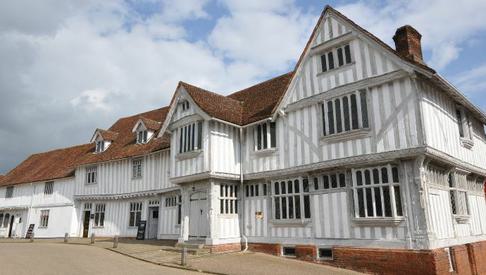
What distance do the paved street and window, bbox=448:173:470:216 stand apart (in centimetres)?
1017

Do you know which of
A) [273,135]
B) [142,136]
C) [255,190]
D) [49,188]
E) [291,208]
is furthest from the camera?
[49,188]

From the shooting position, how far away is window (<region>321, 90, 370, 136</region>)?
13766mm

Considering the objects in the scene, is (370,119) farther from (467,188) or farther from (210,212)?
(210,212)

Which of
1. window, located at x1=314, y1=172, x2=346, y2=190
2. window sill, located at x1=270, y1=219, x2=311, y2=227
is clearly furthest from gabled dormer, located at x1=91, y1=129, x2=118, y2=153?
window, located at x1=314, y1=172, x2=346, y2=190

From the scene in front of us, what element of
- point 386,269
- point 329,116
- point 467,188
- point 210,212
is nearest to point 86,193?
point 210,212

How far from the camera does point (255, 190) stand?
1762 cm

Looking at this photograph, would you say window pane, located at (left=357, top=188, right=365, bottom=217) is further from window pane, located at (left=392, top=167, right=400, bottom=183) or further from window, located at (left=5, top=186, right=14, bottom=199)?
window, located at (left=5, top=186, right=14, bottom=199)

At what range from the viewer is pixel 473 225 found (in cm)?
1448

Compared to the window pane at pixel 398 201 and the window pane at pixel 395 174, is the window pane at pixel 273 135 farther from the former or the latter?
the window pane at pixel 398 201

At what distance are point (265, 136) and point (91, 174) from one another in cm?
1746

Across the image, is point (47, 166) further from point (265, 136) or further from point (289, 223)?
point (289, 223)

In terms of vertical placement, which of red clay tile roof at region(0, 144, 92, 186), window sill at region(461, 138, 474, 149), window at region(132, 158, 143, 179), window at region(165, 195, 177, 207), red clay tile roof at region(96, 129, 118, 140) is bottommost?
window at region(165, 195, 177, 207)

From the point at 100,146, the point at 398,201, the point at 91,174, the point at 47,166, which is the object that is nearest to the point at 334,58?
the point at 398,201

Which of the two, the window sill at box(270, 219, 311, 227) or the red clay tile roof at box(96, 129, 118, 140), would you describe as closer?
the window sill at box(270, 219, 311, 227)
